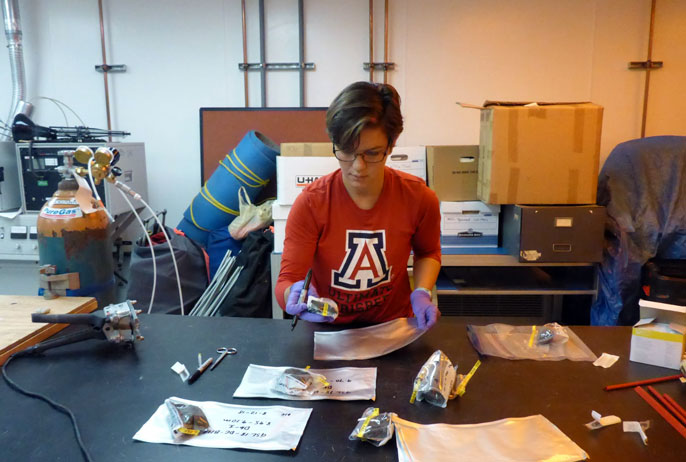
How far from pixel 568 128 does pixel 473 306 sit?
95 centimetres

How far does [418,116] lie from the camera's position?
2959 mm

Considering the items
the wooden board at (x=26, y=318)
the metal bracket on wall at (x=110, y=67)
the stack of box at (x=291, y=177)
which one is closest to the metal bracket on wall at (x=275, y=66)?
the metal bracket on wall at (x=110, y=67)

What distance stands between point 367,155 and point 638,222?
1668mm

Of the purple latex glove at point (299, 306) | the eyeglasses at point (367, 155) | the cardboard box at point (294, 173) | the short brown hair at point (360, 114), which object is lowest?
the purple latex glove at point (299, 306)

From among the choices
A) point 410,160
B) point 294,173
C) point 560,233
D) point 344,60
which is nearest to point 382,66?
point 344,60

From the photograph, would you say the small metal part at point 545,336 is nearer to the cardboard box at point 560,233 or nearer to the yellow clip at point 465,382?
the yellow clip at point 465,382

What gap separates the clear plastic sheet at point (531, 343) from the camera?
3.67ft

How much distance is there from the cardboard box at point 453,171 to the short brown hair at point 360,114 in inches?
50.7

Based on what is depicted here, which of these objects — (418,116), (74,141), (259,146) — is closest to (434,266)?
(259,146)

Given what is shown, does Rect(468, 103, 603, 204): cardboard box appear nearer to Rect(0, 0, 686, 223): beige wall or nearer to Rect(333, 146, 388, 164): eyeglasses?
Rect(0, 0, 686, 223): beige wall

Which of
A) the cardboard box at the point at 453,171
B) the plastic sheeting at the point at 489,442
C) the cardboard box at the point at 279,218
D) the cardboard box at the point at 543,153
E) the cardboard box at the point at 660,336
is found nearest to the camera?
the plastic sheeting at the point at 489,442

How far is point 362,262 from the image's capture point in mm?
1317

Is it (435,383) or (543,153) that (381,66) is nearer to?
(543,153)

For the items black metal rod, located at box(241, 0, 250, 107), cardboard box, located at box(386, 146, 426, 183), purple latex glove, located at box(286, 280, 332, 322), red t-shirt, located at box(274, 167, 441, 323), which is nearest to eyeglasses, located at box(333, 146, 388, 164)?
red t-shirt, located at box(274, 167, 441, 323)
